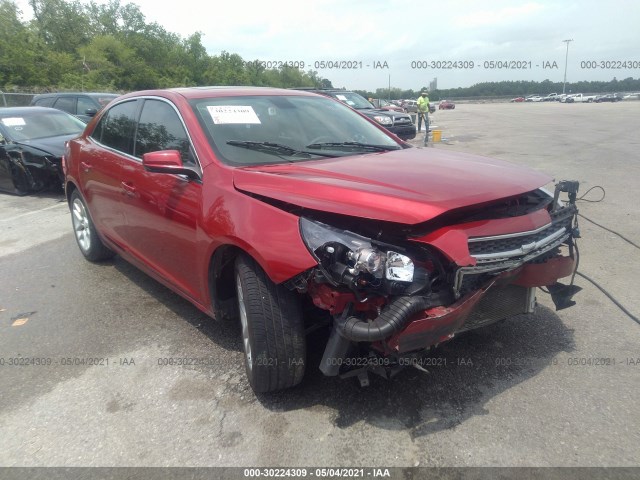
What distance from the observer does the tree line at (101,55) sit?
101 feet

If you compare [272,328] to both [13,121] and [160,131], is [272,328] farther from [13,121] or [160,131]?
[13,121]

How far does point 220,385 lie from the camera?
297cm

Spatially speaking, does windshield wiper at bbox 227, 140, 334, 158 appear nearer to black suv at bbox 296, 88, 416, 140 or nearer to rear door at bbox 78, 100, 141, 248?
rear door at bbox 78, 100, 141, 248

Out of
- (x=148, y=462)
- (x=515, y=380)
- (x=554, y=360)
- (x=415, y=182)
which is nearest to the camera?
(x=148, y=462)

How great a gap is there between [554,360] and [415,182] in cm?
153

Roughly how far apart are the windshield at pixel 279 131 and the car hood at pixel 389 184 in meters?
0.24

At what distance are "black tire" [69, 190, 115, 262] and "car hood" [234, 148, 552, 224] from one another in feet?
9.16

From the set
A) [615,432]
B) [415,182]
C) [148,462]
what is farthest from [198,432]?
[615,432]

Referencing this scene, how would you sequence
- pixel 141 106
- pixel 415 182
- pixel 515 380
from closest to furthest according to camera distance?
pixel 415 182 → pixel 515 380 → pixel 141 106

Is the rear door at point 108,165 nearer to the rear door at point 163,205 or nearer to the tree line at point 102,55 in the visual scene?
the rear door at point 163,205

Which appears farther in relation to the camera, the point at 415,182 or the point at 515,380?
the point at 515,380

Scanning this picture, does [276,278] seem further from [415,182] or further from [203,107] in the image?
[203,107]

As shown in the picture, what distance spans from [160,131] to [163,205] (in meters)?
0.65

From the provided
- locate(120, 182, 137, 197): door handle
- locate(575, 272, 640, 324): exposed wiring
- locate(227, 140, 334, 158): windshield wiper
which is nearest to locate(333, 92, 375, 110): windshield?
locate(575, 272, 640, 324): exposed wiring
